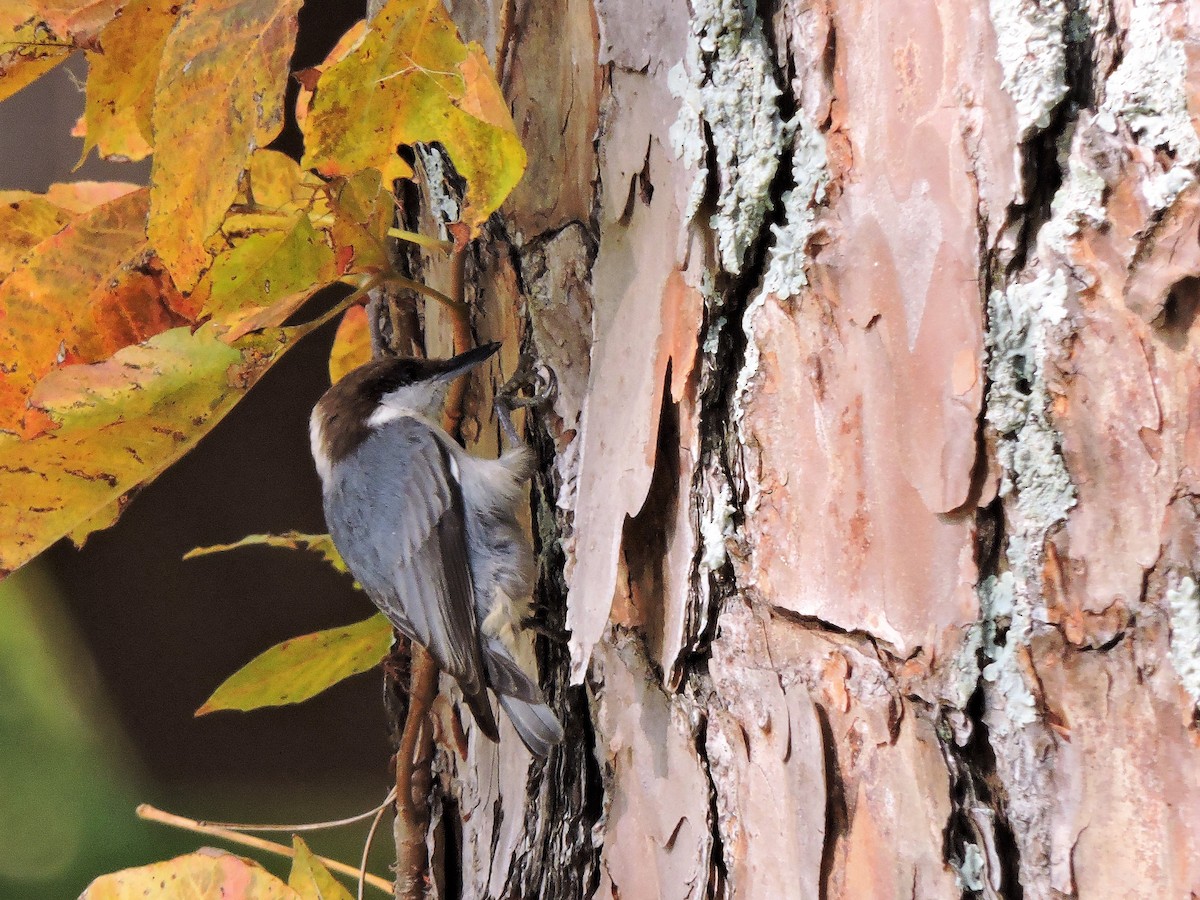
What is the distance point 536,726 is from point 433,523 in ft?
0.90

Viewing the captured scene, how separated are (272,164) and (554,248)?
28 centimetres

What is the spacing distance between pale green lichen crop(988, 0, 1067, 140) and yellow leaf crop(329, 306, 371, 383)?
2.43 feet

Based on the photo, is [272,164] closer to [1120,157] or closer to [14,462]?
[14,462]

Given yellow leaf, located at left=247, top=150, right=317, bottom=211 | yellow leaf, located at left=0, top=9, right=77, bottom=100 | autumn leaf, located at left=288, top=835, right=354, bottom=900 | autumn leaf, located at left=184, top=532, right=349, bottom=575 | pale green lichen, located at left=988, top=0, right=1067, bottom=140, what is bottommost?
autumn leaf, located at left=288, top=835, right=354, bottom=900

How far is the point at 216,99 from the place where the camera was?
0.37m

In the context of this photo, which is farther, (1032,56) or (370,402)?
(370,402)

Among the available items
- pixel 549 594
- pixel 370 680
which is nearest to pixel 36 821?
pixel 370 680

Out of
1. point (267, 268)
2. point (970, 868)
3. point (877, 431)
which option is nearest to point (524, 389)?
point (267, 268)

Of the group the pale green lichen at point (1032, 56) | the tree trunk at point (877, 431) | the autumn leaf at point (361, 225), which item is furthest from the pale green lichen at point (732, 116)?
the autumn leaf at point (361, 225)

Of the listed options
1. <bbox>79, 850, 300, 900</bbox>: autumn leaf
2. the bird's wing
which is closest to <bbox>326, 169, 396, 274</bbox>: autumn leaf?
the bird's wing

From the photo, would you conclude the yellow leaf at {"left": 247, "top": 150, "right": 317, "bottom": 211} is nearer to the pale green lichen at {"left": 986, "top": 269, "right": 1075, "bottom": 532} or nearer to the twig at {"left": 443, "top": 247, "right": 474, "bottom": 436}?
the twig at {"left": 443, "top": 247, "right": 474, "bottom": 436}

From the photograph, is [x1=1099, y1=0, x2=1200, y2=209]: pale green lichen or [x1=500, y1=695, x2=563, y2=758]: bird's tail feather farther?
[x1=500, y1=695, x2=563, y2=758]: bird's tail feather

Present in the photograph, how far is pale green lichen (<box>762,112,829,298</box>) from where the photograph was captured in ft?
1.40

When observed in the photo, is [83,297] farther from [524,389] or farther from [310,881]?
[310,881]
